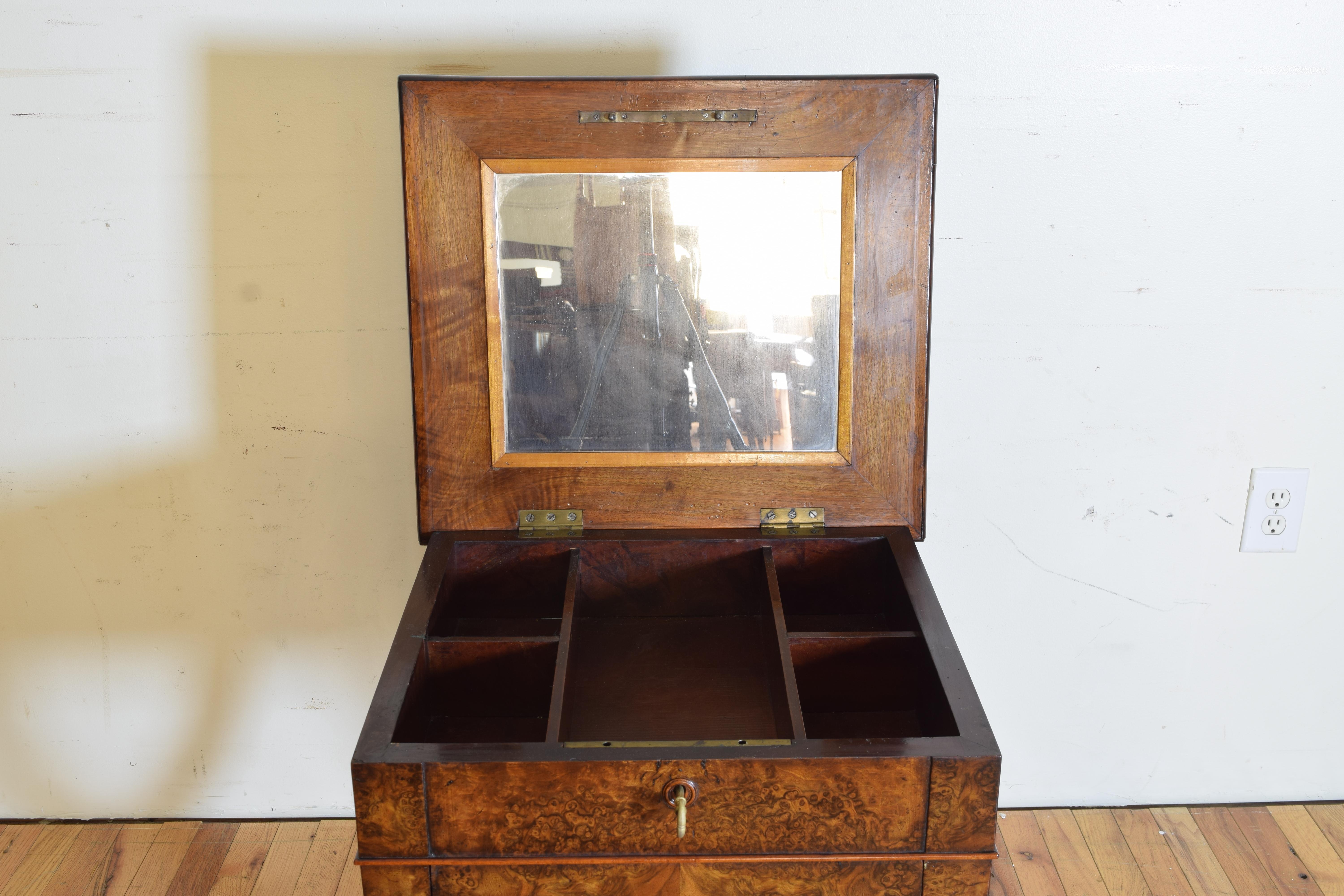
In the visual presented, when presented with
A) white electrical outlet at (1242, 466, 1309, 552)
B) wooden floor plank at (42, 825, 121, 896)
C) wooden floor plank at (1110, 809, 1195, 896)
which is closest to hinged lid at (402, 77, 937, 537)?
white electrical outlet at (1242, 466, 1309, 552)

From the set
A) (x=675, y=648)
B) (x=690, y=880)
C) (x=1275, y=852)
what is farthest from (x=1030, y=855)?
(x=690, y=880)

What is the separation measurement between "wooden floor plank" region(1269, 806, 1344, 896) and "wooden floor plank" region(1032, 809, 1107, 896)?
336 millimetres

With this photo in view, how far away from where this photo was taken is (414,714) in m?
1.00

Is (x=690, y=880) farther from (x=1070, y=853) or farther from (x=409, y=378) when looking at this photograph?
(x=1070, y=853)

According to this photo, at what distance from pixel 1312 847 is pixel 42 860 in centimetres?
212

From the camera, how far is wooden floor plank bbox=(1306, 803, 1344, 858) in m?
1.56

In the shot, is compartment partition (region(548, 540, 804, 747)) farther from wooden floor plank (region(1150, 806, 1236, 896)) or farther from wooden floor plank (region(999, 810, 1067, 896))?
wooden floor plank (region(1150, 806, 1236, 896))

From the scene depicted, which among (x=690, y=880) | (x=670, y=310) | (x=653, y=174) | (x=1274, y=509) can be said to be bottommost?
(x=690, y=880)

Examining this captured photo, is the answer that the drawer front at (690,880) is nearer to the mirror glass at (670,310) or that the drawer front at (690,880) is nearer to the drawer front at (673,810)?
the drawer front at (673,810)

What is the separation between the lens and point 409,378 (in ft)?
4.73

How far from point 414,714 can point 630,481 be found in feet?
1.33

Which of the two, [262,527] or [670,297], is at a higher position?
[670,297]

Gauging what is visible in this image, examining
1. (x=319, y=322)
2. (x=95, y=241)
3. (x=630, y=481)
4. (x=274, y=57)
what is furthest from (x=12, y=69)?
(x=630, y=481)

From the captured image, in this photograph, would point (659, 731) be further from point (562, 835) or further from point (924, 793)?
point (924, 793)
